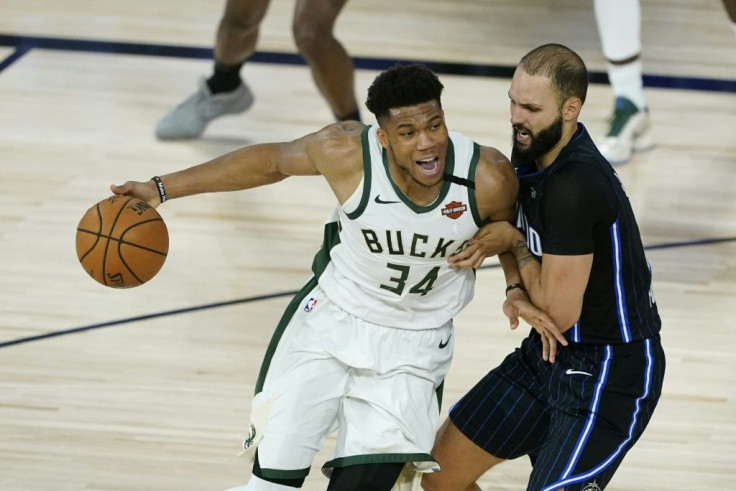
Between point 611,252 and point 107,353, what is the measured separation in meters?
2.38

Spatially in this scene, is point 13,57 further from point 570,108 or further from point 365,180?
point 570,108

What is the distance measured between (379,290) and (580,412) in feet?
2.11

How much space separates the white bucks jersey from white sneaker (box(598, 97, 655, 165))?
3.51 metres

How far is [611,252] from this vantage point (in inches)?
121

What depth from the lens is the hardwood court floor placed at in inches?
165

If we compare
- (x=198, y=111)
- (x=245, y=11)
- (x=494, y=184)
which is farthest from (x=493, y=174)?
(x=198, y=111)

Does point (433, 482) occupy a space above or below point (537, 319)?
below

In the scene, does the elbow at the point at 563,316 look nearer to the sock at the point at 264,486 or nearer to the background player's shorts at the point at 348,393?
the background player's shorts at the point at 348,393

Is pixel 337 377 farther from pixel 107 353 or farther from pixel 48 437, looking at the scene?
pixel 107 353

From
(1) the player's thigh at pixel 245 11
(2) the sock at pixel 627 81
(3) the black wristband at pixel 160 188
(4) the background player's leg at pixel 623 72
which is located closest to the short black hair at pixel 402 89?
(3) the black wristband at pixel 160 188

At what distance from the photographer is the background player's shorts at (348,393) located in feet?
10.6

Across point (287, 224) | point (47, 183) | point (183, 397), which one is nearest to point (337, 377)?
point (183, 397)

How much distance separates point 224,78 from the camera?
6863mm

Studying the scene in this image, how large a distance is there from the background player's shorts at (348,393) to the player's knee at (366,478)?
0.8 inches
